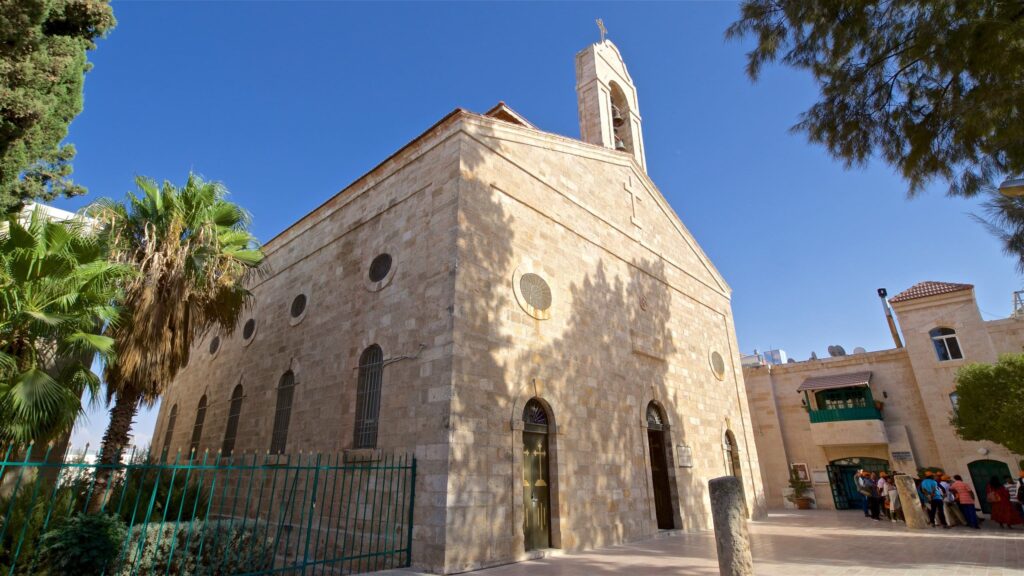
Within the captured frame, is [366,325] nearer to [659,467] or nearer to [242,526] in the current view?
[242,526]

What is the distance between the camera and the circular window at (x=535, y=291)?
368 inches

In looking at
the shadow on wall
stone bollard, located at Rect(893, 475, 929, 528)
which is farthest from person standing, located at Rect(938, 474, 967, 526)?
the shadow on wall

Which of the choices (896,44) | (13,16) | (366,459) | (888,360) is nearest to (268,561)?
(366,459)

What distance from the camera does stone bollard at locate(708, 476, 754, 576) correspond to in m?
5.18

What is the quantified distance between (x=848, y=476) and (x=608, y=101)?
17487mm

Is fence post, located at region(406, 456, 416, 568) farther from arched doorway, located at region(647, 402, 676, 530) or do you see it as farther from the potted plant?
the potted plant

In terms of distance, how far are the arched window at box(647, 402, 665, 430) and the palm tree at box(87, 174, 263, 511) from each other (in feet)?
30.5

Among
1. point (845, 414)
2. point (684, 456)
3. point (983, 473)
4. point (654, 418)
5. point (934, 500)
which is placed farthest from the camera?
point (845, 414)

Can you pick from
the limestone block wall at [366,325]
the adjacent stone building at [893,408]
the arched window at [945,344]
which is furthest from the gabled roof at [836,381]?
the limestone block wall at [366,325]

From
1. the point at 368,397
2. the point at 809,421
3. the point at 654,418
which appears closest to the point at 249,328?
the point at 368,397

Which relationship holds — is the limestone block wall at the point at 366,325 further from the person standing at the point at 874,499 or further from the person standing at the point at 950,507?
the person standing at the point at 874,499

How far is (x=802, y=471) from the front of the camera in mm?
20891

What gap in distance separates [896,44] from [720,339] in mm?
10826

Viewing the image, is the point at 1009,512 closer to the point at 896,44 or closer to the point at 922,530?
the point at 922,530
